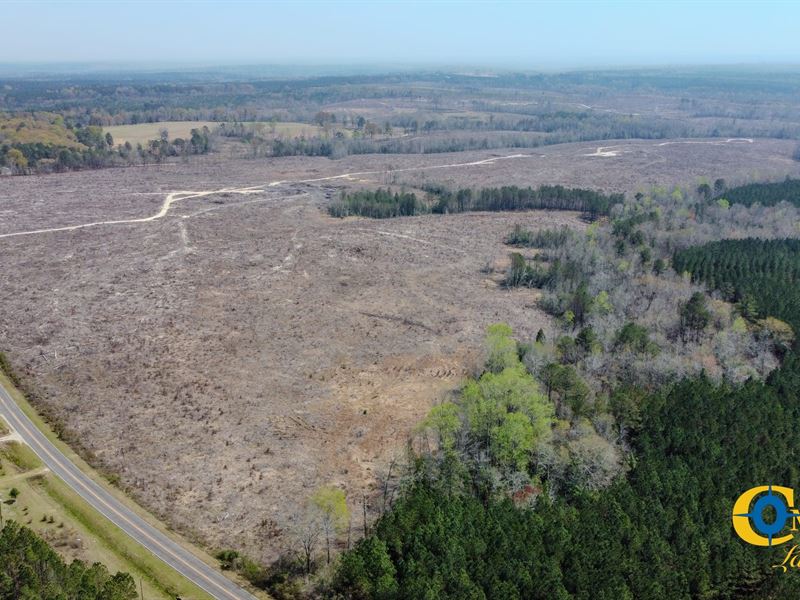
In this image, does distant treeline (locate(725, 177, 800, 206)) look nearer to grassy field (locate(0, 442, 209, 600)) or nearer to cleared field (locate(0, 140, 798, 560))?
cleared field (locate(0, 140, 798, 560))

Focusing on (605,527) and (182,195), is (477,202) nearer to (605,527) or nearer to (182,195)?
(182,195)

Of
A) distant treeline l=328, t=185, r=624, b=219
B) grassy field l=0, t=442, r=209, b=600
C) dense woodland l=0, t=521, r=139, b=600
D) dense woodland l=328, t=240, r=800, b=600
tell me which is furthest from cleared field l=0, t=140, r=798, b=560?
dense woodland l=0, t=521, r=139, b=600

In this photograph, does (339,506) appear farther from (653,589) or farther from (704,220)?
(704,220)

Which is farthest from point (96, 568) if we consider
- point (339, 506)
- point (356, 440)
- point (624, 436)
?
point (624, 436)

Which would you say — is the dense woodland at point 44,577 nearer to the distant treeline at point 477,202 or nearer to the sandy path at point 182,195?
the sandy path at point 182,195

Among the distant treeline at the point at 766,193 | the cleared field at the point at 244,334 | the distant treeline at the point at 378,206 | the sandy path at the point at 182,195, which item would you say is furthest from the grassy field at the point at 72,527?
the distant treeline at the point at 766,193
